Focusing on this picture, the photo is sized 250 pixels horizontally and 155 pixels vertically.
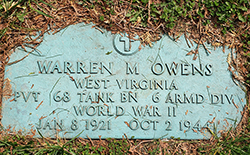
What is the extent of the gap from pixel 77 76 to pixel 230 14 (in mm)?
1922

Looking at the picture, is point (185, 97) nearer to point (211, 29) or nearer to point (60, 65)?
point (211, 29)

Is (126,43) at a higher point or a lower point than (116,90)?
higher

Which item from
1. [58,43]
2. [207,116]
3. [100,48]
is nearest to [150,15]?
[100,48]

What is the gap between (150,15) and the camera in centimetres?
258

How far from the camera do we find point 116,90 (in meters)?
2.45

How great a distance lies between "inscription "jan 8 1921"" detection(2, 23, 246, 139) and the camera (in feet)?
7.92

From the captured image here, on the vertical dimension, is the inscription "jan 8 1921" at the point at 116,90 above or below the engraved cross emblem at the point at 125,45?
below

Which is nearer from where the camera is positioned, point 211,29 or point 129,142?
point 129,142

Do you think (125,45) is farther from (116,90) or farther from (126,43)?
(116,90)

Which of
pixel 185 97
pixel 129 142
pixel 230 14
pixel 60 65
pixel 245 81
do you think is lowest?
pixel 129 142

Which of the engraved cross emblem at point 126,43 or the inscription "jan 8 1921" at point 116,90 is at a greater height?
the engraved cross emblem at point 126,43

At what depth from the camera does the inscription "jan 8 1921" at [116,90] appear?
241 cm

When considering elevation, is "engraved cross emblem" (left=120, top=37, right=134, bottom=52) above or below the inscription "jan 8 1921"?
above

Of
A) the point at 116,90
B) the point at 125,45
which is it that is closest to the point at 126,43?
the point at 125,45
